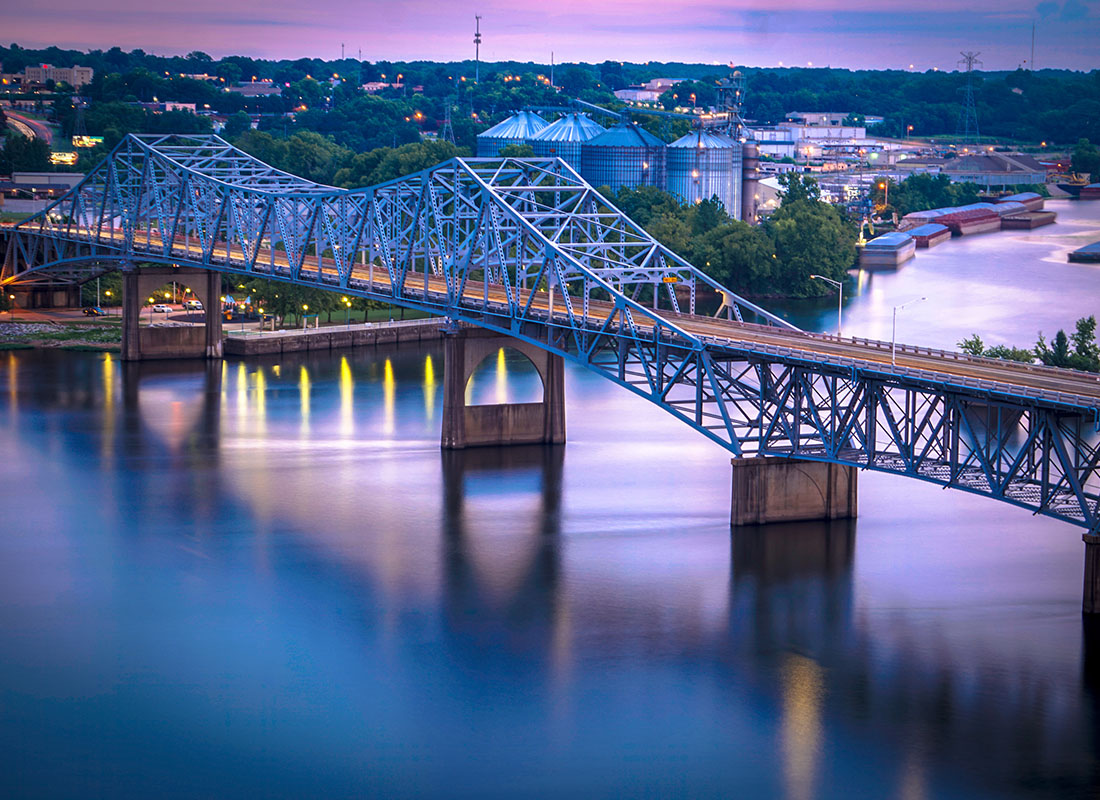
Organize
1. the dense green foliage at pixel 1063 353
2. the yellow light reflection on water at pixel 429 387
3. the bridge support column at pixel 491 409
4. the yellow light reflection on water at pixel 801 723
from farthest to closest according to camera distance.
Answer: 1. the dense green foliage at pixel 1063 353
2. the yellow light reflection on water at pixel 429 387
3. the bridge support column at pixel 491 409
4. the yellow light reflection on water at pixel 801 723

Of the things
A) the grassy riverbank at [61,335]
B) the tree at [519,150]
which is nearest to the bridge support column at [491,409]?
the grassy riverbank at [61,335]

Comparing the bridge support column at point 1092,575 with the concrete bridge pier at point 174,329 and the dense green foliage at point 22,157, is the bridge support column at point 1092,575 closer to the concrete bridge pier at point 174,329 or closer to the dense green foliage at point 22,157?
the concrete bridge pier at point 174,329

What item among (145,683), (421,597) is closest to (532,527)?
(421,597)

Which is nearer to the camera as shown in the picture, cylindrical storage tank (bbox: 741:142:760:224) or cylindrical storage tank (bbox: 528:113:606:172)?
cylindrical storage tank (bbox: 741:142:760:224)

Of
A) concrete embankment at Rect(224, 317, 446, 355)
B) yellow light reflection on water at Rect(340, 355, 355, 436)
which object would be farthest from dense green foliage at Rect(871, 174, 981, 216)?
yellow light reflection on water at Rect(340, 355, 355, 436)

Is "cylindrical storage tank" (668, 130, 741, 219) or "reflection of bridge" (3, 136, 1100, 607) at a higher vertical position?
"cylindrical storage tank" (668, 130, 741, 219)

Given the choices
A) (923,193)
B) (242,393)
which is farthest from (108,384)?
(923,193)

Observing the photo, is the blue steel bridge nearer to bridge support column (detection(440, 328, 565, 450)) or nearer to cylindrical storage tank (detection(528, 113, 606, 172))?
bridge support column (detection(440, 328, 565, 450))
